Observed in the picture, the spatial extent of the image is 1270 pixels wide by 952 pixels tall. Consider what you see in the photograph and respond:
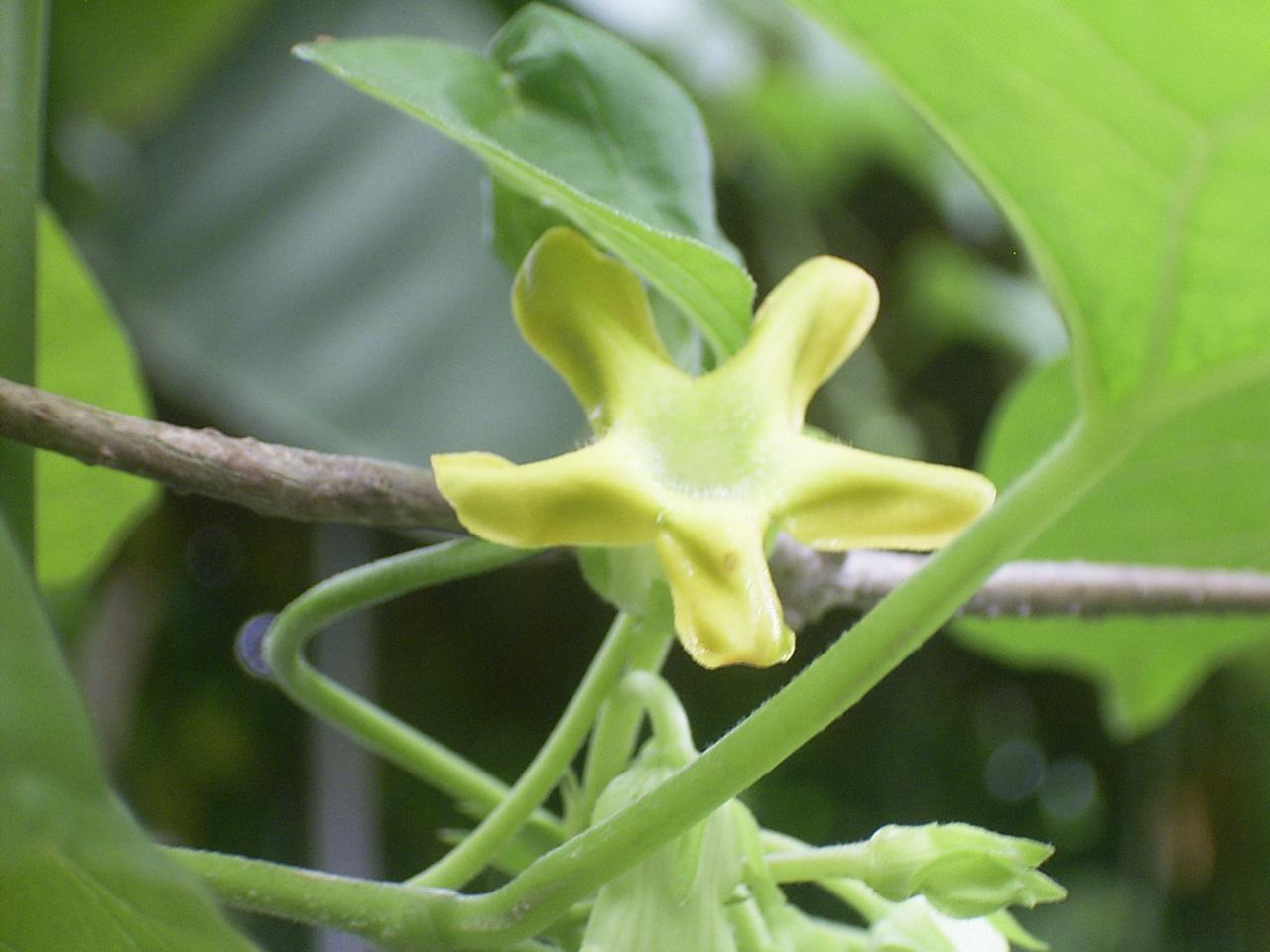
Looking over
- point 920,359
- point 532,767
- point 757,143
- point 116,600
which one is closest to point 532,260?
point 532,767

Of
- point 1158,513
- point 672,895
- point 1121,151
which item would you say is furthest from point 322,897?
point 1158,513

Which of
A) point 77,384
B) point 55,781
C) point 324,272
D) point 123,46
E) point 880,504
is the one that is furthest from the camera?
point 324,272

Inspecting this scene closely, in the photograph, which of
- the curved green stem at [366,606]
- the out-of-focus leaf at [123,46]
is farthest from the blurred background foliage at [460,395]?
the curved green stem at [366,606]

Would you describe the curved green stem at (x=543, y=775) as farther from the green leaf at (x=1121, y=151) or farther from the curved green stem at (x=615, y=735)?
the green leaf at (x=1121, y=151)

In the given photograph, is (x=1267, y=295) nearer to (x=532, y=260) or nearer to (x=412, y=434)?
(x=532, y=260)

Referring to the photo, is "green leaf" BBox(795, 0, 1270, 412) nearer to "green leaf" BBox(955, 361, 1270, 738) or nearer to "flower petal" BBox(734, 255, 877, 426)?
"flower petal" BBox(734, 255, 877, 426)

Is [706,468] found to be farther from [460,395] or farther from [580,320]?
[460,395]
